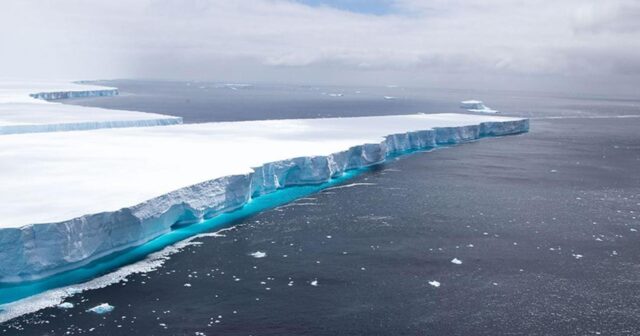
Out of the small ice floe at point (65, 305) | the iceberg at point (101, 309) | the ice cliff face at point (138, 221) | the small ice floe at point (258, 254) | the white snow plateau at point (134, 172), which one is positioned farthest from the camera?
the small ice floe at point (258, 254)

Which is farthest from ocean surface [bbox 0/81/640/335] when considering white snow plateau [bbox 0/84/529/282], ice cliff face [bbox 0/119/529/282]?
white snow plateau [bbox 0/84/529/282]

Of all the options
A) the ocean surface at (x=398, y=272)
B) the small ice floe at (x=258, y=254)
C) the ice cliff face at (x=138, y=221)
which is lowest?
the ocean surface at (x=398, y=272)

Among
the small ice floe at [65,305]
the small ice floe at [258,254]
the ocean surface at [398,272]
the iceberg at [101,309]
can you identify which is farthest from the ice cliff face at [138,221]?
the small ice floe at [258,254]

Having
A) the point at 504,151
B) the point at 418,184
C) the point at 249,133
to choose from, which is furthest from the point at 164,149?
the point at 504,151

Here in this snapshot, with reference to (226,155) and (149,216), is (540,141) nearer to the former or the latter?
(226,155)

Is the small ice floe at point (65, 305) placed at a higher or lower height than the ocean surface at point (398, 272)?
higher

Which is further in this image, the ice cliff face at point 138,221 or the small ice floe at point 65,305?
the ice cliff face at point 138,221

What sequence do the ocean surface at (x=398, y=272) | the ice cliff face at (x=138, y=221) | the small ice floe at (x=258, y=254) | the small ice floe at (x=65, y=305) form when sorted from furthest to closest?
1. the small ice floe at (x=258, y=254)
2. the ice cliff face at (x=138, y=221)
3. the small ice floe at (x=65, y=305)
4. the ocean surface at (x=398, y=272)

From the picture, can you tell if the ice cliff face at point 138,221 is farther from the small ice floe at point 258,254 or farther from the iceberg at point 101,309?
the small ice floe at point 258,254
